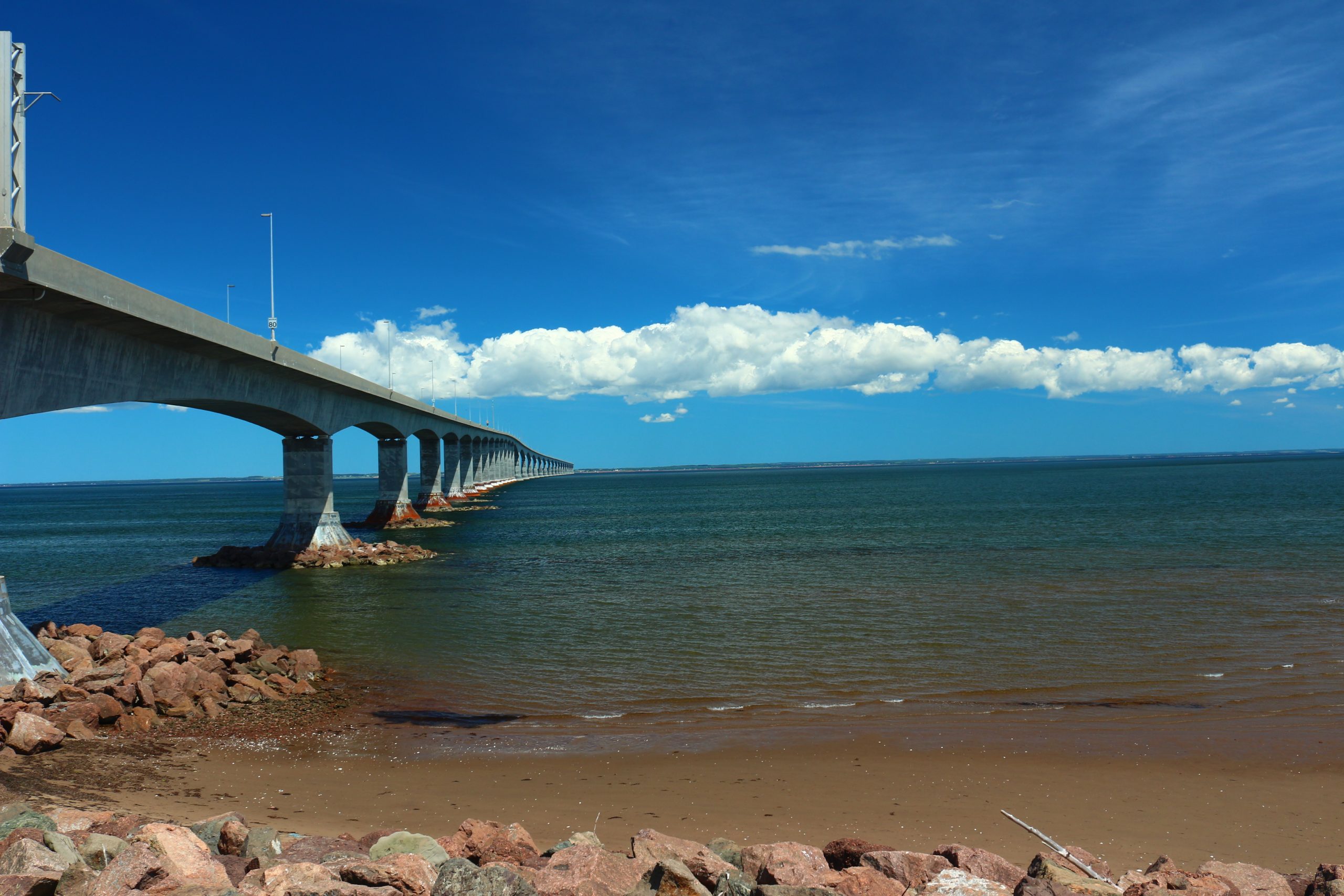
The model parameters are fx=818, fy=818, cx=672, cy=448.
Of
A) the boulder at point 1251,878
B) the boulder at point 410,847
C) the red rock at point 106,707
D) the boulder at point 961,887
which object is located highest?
the boulder at point 410,847

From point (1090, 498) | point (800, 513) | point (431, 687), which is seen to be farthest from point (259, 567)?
point (1090, 498)

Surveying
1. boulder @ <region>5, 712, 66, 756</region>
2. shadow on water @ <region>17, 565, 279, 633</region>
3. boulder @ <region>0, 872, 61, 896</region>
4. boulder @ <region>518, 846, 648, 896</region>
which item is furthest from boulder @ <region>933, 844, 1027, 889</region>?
shadow on water @ <region>17, 565, 279, 633</region>

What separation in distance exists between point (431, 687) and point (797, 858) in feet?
35.5

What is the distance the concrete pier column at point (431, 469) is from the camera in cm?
8056

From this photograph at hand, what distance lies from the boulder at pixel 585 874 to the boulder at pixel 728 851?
911 mm

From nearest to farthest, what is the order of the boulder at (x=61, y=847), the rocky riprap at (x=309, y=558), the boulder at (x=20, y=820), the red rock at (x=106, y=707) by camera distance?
the boulder at (x=61, y=847) < the boulder at (x=20, y=820) < the red rock at (x=106, y=707) < the rocky riprap at (x=309, y=558)

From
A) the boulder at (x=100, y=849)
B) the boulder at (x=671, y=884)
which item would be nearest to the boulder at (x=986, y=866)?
the boulder at (x=671, y=884)

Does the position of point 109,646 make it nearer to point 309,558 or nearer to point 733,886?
point 733,886

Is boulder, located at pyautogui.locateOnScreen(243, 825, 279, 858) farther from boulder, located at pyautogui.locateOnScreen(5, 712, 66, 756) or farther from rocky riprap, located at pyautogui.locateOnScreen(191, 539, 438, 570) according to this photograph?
rocky riprap, located at pyautogui.locateOnScreen(191, 539, 438, 570)

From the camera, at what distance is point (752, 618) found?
73.6ft

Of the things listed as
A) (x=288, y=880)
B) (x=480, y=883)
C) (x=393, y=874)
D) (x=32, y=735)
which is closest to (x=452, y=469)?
(x=32, y=735)

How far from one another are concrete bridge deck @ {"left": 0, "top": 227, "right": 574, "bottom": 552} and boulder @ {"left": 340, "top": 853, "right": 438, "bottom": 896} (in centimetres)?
1411

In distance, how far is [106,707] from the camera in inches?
505

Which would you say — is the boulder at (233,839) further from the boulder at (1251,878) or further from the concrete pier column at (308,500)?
the concrete pier column at (308,500)
